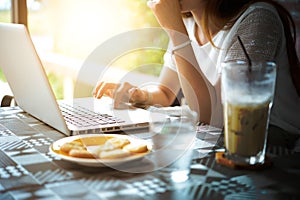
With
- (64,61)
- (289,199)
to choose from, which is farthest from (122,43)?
(289,199)

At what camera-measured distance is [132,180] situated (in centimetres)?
93

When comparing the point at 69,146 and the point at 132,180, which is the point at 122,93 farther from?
the point at 132,180

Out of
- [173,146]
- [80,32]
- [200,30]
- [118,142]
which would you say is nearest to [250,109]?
[173,146]

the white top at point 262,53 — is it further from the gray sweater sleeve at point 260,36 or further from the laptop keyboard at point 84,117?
the laptop keyboard at point 84,117

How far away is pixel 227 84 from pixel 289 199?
31 centimetres

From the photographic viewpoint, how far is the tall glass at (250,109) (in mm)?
1009

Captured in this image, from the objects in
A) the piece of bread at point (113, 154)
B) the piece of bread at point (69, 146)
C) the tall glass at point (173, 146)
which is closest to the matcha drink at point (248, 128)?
the tall glass at point (173, 146)

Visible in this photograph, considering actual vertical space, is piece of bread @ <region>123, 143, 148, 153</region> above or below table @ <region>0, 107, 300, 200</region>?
above

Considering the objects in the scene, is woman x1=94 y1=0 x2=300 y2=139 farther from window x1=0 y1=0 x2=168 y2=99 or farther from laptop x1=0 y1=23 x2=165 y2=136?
window x1=0 y1=0 x2=168 y2=99

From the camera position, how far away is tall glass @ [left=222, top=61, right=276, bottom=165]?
1.01 metres

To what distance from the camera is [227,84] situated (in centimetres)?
105

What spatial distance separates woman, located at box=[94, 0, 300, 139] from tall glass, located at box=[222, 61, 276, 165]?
1.54 ft

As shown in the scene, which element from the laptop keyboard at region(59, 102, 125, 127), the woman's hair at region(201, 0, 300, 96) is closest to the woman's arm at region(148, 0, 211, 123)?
the woman's hair at region(201, 0, 300, 96)

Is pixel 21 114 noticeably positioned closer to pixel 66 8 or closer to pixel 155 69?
pixel 155 69
